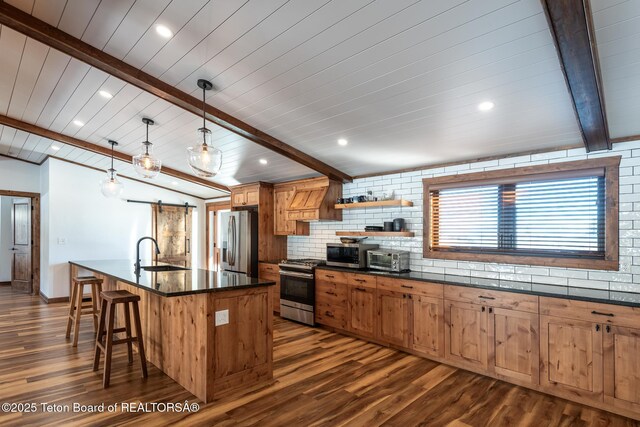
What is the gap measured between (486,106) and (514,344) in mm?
2098

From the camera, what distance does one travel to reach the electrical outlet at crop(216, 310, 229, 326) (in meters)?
2.83

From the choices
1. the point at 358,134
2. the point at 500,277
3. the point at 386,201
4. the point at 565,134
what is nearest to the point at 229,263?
the point at 386,201

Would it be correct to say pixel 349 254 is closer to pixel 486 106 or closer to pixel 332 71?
pixel 486 106

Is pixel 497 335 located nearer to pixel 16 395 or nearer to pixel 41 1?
pixel 16 395

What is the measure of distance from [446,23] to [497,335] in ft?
8.80

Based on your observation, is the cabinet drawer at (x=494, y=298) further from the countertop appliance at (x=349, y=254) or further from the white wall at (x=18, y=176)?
the white wall at (x=18, y=176)

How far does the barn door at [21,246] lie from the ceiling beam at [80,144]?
10.5 ft

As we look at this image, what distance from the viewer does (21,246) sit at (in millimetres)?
7711

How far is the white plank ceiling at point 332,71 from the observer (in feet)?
6.68

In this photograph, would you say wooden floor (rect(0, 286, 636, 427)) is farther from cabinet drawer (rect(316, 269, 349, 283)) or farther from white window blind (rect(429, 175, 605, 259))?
white window blind (rect(429, 175, 605, 259))

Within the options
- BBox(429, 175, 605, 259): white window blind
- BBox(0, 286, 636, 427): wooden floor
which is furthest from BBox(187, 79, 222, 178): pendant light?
BBox(429, 175, 605, 259): white window blind

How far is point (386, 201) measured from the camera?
449 centimetres

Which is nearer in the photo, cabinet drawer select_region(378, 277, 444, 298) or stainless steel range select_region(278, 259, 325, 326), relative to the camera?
cabinet drawer select_region(378, 277, 444, 298)

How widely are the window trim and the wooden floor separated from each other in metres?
1.20
